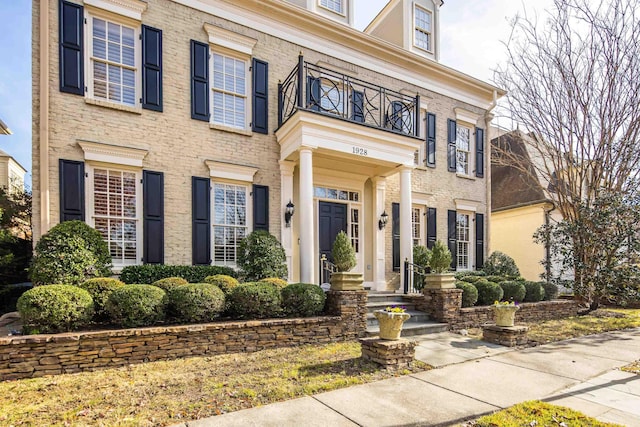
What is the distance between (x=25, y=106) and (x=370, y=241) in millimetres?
8964

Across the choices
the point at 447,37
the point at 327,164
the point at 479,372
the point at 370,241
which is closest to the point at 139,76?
the point at 327,164

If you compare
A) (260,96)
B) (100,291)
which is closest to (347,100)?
(260,96)

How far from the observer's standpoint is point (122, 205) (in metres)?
7.63

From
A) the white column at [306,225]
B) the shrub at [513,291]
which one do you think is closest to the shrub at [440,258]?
the shrub at [513,291]

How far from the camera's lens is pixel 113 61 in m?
7.67

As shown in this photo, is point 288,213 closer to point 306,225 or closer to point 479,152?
point 306,225

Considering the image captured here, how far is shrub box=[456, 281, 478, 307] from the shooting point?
838 centimetres

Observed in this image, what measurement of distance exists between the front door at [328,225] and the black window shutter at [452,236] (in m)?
4.38

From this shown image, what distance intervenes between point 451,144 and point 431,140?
102 cm

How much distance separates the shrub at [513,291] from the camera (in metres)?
9.29

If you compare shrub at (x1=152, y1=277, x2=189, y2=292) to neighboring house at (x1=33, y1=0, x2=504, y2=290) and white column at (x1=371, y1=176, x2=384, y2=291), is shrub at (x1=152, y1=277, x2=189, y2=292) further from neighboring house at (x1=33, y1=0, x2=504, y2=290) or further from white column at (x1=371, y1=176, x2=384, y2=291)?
white column at (x1=371, y1=176, x2=384, y2=291)

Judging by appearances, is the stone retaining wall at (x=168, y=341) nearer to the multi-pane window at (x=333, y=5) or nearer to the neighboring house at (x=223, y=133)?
the neighboring house at (x=223, y=133)

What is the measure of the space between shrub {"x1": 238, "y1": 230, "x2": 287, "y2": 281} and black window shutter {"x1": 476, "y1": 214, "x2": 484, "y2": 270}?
827 cm

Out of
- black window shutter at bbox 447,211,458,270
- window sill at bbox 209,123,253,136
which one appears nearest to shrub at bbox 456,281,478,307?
black window shutter at bbox 447,211,458,270
